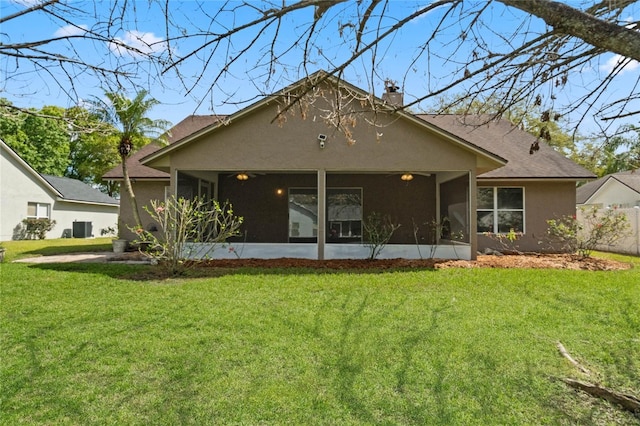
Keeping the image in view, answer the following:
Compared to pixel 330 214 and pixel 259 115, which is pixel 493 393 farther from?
pixel 330 214

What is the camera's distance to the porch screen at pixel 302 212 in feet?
48.0

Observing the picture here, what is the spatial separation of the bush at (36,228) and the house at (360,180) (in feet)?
37.1

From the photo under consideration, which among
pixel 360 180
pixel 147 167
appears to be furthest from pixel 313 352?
pixel 147 167

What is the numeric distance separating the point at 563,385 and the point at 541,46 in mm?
3335

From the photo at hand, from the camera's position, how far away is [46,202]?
24875mm

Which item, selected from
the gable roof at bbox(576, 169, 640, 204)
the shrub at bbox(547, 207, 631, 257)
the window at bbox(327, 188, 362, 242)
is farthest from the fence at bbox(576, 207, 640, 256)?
the gable roof at bbox(576, 169, 640, 204)

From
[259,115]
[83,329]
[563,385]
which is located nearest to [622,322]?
[563,385]

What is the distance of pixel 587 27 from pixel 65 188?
1248 inches

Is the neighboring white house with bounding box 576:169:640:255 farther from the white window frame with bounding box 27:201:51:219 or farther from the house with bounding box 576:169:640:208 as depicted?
the white window frame with bounding box 27:201:51:219

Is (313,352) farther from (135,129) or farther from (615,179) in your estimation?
(615,179)

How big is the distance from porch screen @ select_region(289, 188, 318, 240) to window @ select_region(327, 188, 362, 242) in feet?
1.99

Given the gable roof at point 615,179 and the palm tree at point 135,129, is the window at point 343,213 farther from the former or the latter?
the gable roof at point 615,179

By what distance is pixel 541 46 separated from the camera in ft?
12.5

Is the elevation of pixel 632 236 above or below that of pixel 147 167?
below
